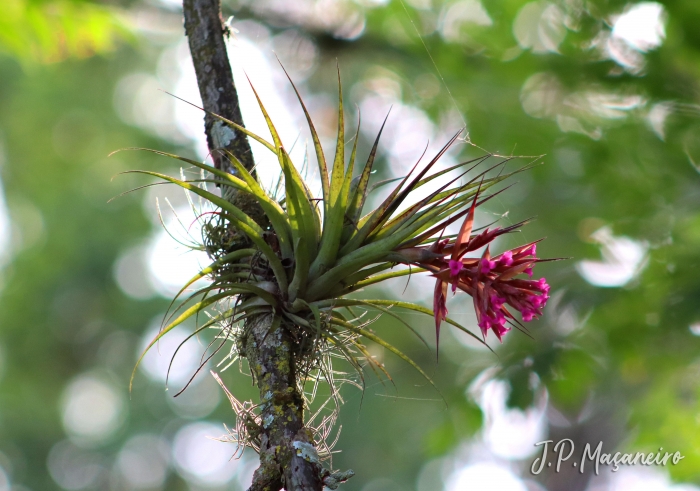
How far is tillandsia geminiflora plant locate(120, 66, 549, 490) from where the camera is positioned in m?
1.47

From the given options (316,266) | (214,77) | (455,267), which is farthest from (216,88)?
(455,267)

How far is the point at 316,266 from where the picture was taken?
1648mm

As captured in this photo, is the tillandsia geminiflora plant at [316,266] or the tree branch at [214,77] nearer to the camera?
the tillandsia geminiflora plant at [316,266]

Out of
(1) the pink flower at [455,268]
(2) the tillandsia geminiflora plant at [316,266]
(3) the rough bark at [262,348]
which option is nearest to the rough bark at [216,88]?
(3) the rough bark at [262,348]

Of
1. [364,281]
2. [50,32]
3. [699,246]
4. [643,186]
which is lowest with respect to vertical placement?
[364,281]

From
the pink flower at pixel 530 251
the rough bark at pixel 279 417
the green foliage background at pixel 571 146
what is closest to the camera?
the rough bark at pixel 279 417

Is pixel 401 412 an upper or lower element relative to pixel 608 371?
upper

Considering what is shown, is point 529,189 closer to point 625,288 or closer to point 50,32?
point 625,288

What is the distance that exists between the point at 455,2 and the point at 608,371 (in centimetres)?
343

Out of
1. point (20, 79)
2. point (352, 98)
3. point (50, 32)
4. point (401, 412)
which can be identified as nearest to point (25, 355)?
point (20, 79)

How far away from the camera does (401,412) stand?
13141 millimetres

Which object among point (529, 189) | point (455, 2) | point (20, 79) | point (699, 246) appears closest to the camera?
point (699, 246)

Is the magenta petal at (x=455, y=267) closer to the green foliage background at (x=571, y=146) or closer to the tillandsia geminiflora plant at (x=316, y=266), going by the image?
the tillandsia geminiflora plant at (x=316, y=266)

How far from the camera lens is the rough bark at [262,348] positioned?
54.7 inches
